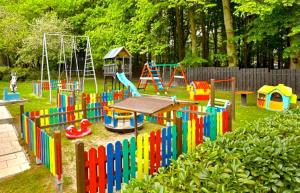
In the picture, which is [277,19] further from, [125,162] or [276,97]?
[125,162]

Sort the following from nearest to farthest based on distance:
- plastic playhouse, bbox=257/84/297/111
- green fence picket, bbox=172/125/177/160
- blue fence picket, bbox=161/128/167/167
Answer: blue fence picket, bbox=161/128/167/167 < green fence picket, bbox=172/125/177/160 < plastic playhouse, bbox=257/84/297/111

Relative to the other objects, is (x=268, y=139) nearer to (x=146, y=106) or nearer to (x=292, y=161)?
(x=292, y=161)

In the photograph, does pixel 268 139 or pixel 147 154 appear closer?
pixel 268 139

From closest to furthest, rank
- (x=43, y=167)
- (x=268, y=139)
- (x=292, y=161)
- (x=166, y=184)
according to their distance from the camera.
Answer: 1. (x=166, y=184)
2. (x=292, y=161)
3. (x=268, y=139)
4. (x=43, y=167)

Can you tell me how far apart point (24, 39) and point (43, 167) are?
24745 mm

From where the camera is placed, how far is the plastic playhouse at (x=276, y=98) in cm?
1241

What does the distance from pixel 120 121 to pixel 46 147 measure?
15.1ft

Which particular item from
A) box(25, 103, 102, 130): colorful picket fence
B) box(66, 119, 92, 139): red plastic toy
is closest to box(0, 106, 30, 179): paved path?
box(25, 103, 102, 130): colorful picket fence

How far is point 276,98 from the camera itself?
1346 centimetres

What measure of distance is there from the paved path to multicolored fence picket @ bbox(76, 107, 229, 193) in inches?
96.2

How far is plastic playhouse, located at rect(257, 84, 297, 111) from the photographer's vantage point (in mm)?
12406

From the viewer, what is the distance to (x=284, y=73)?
16.7 metres

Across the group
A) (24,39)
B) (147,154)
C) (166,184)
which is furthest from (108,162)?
(24,39)

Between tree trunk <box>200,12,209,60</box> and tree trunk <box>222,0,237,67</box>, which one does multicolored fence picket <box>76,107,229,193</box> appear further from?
tree trunk <box>200,12,209,60</box>
